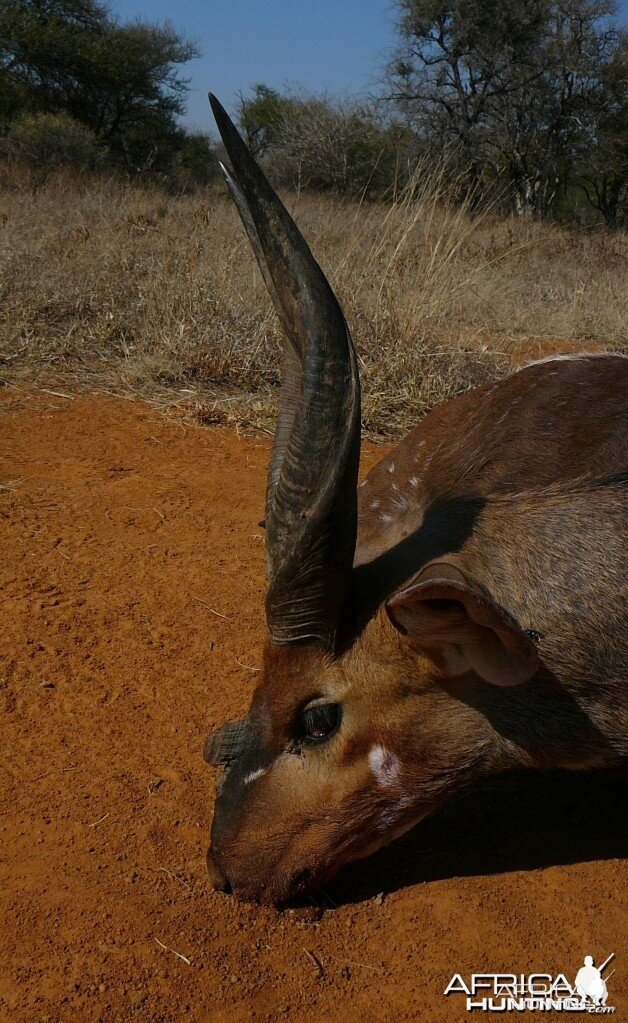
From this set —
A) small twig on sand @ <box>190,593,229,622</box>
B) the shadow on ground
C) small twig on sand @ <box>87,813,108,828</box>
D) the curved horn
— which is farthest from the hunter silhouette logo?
small twig on sand @ <box>190,593,229,622</box>

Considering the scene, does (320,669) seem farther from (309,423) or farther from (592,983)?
(592,983)

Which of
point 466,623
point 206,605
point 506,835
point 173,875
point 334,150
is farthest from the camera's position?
point 334,150

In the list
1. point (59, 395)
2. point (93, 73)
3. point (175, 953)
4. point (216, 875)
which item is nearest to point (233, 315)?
point (59, 395)

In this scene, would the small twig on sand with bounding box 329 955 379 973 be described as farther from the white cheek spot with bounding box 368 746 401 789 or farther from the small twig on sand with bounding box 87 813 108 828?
the small twig on sand with bounding box 87 813 108 828

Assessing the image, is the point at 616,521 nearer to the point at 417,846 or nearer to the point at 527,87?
the point at 417,846

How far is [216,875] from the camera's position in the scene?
2725 mm

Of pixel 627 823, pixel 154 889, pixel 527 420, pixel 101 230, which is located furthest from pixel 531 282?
pixel 154 889

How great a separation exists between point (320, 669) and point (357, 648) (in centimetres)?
12

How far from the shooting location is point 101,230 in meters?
10.9

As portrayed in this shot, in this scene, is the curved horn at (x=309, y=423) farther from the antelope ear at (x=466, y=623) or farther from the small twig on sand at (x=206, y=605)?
the small twig on sand at (x=206, y=605)

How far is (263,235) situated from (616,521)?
1309 mm

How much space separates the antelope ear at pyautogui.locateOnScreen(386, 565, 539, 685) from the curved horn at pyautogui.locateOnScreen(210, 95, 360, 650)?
29cm

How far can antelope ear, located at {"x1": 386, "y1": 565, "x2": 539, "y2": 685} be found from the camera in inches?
80.9

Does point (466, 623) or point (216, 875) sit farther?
point (216, 875)
